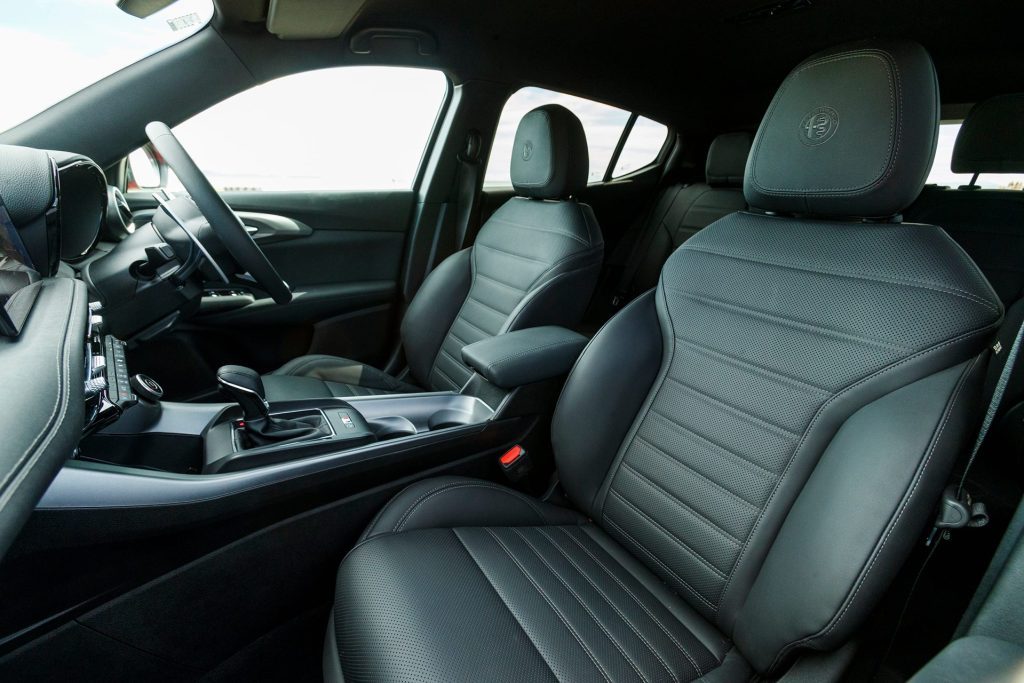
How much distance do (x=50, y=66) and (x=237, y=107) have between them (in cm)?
55

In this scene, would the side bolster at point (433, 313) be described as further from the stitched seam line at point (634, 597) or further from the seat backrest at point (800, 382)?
the stitched seam line at point (634, 597)

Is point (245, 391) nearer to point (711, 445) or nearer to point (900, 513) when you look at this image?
point (711, 445)

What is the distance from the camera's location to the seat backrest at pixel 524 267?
6.27 feet

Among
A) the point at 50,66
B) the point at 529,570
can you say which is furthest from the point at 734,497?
the point at 50,66

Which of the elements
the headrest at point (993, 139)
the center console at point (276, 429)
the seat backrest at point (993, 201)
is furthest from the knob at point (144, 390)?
the headrest at point (993, 139)

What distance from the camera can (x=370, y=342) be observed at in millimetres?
2680

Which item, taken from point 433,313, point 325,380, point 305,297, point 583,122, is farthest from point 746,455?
point 305,297

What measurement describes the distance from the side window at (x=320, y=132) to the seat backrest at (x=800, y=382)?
164cm

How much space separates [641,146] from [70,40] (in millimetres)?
3101

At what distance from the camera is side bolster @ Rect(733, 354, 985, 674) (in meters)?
0.86

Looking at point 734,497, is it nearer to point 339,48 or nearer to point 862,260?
point 862,260

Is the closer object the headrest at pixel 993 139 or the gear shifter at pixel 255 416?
the gear shifter at pixel 255 416

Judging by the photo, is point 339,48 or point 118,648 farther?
point 339,48

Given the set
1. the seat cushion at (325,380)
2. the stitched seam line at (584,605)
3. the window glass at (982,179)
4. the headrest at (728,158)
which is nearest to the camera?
the stitched seam line at (584,605)
